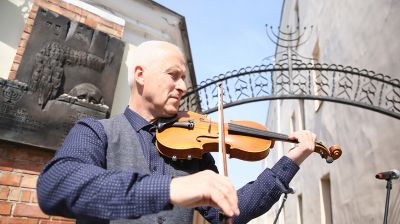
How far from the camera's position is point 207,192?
707mm

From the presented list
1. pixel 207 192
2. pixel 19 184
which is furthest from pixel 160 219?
pixel 19 184

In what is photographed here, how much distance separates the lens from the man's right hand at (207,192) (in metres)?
0.68

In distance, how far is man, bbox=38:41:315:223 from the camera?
2.49 ft

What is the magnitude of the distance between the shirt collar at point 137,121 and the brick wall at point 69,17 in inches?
70.8

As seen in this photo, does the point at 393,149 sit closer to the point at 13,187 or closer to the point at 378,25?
the point at 378,25

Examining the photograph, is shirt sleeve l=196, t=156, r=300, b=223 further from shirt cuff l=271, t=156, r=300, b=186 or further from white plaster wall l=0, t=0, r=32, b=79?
white plaster wall l=0, t=0, r=32, b=79

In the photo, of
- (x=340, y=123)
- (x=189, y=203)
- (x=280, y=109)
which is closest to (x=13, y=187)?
(x=189, y=203)

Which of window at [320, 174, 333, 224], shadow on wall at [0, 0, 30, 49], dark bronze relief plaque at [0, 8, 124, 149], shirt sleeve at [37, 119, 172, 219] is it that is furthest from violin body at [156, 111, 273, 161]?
window at [320, 174, 333, 224]

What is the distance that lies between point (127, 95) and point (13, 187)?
145cm

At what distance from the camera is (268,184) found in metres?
1.42

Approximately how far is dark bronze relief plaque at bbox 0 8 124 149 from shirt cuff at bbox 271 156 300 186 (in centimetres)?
192

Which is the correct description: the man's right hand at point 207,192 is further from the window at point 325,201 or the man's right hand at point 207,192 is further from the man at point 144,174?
the window at point 325,201

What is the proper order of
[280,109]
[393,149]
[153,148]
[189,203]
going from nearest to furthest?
[189,203] → [153,148] → [393,149] → [280,109]

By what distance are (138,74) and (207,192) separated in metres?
0.91
